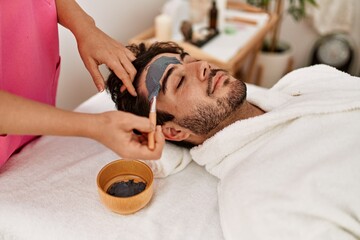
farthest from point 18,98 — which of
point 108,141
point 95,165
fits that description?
point 95,165

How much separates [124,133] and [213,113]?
1.45ft

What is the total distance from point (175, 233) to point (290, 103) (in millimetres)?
589

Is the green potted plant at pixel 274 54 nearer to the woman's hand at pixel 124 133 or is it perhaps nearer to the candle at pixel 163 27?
the candle at pixel 163 27

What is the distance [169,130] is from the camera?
1269mm

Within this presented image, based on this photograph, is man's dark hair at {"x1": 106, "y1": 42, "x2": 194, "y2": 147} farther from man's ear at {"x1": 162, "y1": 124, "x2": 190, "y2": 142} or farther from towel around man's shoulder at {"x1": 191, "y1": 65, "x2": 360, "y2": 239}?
towel around man's shoulder at {"x1": 191, "y1": 65, "x2": 360, "y2": 239}

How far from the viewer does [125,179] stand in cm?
118

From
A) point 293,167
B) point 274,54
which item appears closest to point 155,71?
point 293,167

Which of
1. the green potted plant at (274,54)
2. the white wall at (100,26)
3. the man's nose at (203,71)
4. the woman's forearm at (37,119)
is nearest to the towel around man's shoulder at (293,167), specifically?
the man's nose at (203,71)

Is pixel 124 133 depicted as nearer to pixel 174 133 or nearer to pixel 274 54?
pixel 174 133

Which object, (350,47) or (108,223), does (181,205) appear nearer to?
(108,223)

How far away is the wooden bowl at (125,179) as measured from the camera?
41.3 inches

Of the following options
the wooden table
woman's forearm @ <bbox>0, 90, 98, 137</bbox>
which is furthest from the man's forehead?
the wooden table

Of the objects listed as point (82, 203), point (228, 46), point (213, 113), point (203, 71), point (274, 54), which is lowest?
point (274, 54)

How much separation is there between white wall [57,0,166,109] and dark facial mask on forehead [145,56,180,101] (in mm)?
627
